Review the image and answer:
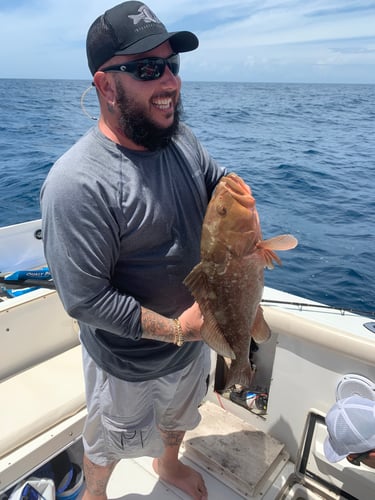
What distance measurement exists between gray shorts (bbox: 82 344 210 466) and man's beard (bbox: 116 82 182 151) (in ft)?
4.16

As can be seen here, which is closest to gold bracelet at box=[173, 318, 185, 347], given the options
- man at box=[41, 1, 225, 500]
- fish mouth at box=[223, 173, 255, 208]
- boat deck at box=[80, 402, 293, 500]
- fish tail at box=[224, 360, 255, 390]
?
man at box=[41, 1, 225, 500]

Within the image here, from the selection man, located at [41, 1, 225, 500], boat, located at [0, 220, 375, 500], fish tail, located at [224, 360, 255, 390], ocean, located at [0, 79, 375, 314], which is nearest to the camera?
man, located at [41, 1, 225, 500]

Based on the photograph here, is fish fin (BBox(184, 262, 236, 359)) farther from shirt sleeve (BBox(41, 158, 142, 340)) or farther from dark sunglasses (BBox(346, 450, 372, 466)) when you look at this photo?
dark sunglasses (BBox(346, 450, 372, 466))

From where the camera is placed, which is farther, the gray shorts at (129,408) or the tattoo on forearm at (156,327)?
the gray shorts at (129,408)

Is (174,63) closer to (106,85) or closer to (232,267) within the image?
(106,85)

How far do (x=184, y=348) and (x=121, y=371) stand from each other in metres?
0.40

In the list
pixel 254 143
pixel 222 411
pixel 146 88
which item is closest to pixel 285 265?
pixel 222 411

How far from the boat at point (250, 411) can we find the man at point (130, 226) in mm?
655

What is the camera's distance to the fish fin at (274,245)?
183 cm

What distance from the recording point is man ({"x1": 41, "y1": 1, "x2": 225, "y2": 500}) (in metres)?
1.90

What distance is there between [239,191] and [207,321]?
67cm

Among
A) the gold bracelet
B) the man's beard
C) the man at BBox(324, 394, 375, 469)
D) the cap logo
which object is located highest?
the cap logo

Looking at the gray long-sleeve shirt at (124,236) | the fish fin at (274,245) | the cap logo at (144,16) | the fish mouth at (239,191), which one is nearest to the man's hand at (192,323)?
the gray long-sleeve shirt at (124,236)

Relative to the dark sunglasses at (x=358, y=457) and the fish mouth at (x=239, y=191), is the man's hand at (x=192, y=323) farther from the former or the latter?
the dark sunglasses at (x=358, y=457)
